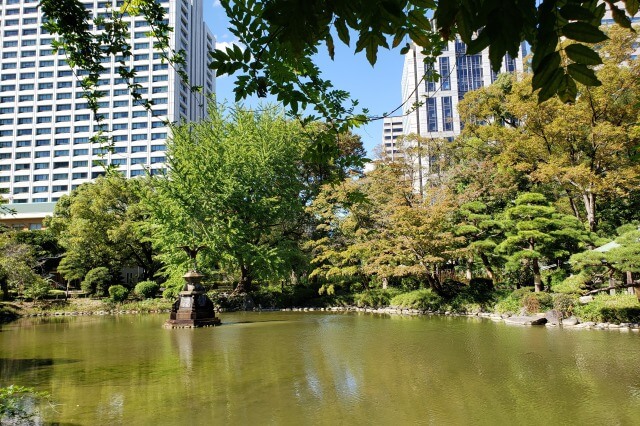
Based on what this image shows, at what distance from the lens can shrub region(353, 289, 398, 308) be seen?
1669 cm

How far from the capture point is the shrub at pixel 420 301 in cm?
1448

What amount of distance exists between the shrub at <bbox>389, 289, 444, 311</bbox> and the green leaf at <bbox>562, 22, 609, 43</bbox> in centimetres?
1420

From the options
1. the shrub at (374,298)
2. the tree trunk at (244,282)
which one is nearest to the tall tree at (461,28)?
the shrub at (374,298)

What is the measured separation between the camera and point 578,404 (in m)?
4.38

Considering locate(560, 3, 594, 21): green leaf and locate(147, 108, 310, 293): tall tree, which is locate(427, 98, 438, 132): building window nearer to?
locate(147, 108, 310, 293): tall tree

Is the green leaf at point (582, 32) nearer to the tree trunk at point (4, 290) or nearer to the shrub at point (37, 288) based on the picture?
the shrub at point (37, 288)

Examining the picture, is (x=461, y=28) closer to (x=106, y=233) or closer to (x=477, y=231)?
(x=477, y=231)

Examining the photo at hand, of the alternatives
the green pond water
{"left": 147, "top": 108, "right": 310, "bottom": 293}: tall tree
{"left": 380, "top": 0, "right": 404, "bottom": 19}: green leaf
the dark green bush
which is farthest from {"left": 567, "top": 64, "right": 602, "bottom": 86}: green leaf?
{"left": 147, "top": 108, "right": 310, "bottom": 293}: tall tree

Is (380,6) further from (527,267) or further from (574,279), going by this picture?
(527,267)

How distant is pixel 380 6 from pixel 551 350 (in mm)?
7672

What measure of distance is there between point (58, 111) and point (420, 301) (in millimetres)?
48530

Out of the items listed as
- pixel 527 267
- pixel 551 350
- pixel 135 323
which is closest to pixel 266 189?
pixel 135 323

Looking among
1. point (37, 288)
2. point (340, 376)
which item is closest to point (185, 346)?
point (340, 376)

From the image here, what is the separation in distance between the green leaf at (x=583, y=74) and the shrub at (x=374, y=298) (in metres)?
16.2
